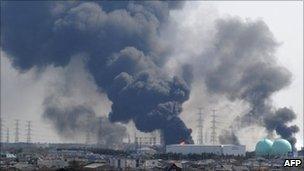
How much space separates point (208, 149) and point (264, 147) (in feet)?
23.1

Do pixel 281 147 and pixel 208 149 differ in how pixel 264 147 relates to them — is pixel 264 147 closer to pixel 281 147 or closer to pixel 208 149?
pixel 281 147

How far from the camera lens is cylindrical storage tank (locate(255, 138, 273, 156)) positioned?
97812 mm

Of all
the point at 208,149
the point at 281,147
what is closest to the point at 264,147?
the point at 281,147

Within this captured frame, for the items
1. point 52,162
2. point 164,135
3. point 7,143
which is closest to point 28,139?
point 7,143

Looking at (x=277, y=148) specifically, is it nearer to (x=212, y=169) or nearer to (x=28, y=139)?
(x=212, y=169)

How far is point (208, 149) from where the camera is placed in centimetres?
10031

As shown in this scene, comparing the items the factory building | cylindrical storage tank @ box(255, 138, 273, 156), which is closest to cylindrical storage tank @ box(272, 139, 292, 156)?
cylindrical storage tank @ box(255, 138, 273, 156)

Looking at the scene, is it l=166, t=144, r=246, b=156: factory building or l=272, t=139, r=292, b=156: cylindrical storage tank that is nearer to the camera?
l=272, t=139, r=292, b=156: cylindrical storage tank

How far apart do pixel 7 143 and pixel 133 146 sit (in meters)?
28.0

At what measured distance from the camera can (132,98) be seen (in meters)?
97.9

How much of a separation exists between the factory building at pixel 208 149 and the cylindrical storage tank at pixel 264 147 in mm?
1852

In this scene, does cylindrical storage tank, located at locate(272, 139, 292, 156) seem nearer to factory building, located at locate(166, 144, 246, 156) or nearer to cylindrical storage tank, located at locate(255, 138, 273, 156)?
cylindrical storage tank, located at locate(255, 138, 273, 156)

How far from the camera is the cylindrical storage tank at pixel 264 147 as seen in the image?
321 ft

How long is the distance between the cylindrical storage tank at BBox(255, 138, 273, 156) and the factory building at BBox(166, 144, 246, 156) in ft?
6.08
